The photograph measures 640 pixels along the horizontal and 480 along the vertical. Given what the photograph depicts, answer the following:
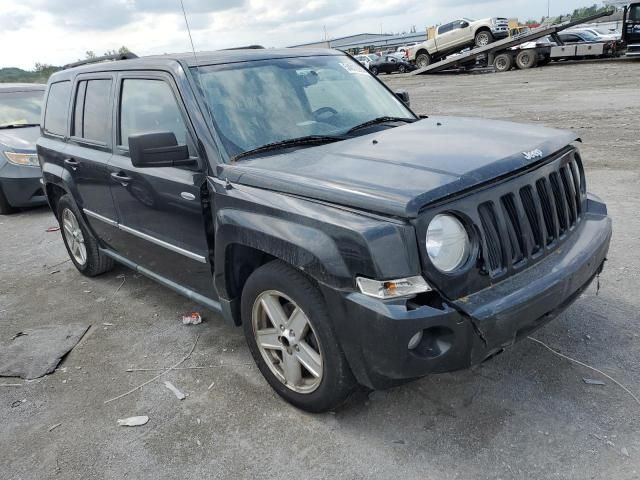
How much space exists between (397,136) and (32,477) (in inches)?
105

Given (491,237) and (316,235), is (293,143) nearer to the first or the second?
(316,235)

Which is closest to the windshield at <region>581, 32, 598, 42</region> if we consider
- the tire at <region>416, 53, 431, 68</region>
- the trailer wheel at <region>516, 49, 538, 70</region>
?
the trailer wheel at <region>516, 49, 538, 70</region>

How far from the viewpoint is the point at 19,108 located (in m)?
9.11

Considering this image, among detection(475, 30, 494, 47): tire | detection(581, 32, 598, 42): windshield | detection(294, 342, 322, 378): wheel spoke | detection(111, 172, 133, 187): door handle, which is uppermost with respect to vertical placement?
detection(111, 172, 133, 187): door handle

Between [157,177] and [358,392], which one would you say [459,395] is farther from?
[157,177]

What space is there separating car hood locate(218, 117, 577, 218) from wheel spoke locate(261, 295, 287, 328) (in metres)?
0.61

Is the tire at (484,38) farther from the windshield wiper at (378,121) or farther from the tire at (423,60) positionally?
the windshield wiper at (378,121)

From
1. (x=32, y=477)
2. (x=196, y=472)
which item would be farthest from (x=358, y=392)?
(x=32, y=477)

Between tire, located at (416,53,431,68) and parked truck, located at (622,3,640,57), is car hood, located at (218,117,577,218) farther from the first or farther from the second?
tire, located at (416,53,431,68)

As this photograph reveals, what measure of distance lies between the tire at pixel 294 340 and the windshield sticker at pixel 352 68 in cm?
193

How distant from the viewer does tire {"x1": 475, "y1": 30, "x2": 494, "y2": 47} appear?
2872 cm

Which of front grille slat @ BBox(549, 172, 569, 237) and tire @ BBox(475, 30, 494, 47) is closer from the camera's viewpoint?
front grille slat @ BBox(549, 172, 569, 237)

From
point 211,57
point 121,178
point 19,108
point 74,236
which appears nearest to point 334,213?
point 211,57

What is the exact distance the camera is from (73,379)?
11.9 feet
